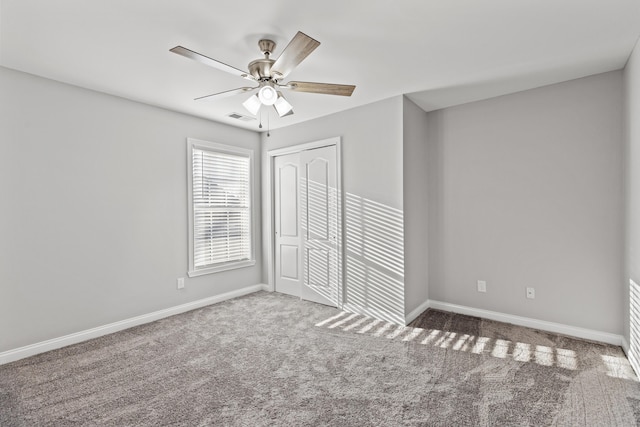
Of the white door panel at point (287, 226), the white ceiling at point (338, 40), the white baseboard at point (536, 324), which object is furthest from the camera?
the white door panel at point (287, 226)

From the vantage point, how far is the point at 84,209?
3.12 meters

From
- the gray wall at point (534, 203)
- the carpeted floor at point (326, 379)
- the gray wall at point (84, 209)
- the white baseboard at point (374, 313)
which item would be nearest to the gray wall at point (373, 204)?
the white baseboard at point (374, 313)

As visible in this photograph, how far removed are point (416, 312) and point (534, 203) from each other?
172 centimetres

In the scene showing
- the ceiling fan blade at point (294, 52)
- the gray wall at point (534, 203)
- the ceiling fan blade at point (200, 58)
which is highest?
the ceiling fan blade at point (294, 52)

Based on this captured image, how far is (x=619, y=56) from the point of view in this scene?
103 inches

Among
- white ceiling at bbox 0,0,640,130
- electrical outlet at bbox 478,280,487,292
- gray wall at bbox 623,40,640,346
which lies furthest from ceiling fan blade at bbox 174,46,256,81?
Result: electrical outlet at bbox 478,280,487,292

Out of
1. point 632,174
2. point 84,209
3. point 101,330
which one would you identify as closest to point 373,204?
point 632,174

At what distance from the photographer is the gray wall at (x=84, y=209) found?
273 cm

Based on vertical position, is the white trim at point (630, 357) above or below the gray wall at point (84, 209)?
below

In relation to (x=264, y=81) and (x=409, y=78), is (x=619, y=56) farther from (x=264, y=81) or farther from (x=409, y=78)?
(x=264, y=81)

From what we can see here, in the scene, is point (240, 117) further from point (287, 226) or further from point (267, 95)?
point (267, 95)

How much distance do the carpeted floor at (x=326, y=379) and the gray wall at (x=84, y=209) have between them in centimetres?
41

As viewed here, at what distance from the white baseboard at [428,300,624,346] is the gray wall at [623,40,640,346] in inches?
7.0

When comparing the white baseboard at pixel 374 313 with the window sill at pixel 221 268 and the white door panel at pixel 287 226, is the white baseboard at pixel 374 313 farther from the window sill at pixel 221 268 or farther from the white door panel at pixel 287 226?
the window sill at pixel 221 268
